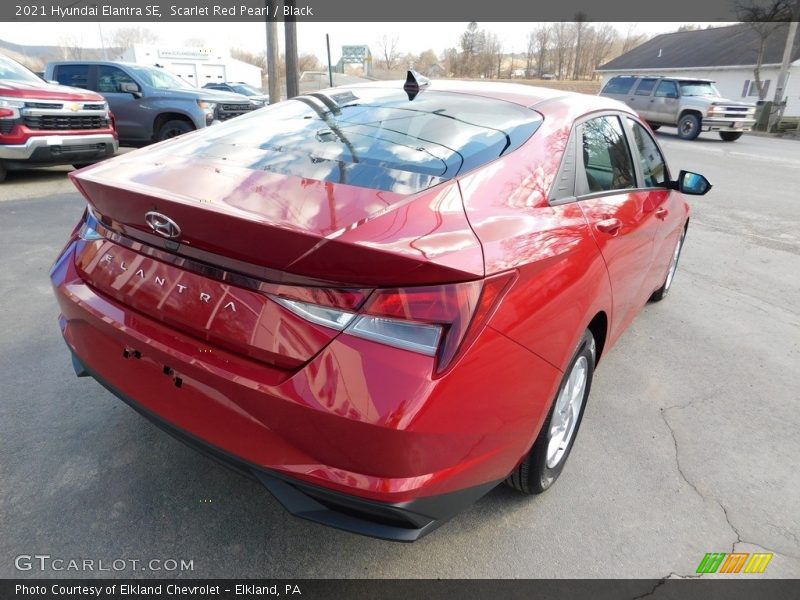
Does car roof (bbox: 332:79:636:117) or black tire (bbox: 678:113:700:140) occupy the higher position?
car roof (bbox: 332:79:636:117)

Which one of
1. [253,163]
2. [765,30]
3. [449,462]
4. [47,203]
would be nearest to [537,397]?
[449,462]

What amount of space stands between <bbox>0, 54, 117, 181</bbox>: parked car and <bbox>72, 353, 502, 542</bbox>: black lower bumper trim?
7733 millimetres

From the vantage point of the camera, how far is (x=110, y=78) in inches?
418

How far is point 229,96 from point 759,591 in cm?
1196

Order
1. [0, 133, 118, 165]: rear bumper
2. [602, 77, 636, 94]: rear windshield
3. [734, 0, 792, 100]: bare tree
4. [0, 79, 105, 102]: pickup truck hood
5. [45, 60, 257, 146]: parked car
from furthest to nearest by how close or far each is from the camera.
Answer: [734, 0, 792, 100]: bare tree → [602, 77, 636, 94]: rear windshield → [45, 60, 257, 146]: parked car → [0, 133, 118, 165]: rear bumper → [0, 79, 105, 102]: pickup truck hood

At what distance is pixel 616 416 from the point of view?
2.97 metres

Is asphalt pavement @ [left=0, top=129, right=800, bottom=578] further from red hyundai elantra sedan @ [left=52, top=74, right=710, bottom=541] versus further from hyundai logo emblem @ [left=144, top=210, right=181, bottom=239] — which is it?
hyundai logo emblem @ [left=144, top=210, right=181, bottom=239]

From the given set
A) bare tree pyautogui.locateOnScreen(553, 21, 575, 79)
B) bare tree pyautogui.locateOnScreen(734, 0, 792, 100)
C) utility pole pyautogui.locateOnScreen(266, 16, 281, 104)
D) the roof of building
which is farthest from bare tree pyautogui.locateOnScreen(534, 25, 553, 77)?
utility pole pyautogui.locateOnScreen(266, 16, 281, 104)

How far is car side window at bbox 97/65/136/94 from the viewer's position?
1057 centimetres

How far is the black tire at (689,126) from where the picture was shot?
18.7m

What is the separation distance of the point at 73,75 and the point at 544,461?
12.3 m

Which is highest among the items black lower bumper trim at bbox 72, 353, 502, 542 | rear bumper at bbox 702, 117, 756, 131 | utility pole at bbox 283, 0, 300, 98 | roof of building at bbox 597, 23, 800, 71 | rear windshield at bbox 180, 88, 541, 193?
roof of building at bbox 597, 23, 800, 71

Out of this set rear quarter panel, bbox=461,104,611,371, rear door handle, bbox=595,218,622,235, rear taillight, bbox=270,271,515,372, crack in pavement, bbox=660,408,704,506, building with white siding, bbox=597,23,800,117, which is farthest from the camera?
building with white siding, bbox=597,23,800,117

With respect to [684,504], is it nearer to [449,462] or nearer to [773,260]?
[449,462]
